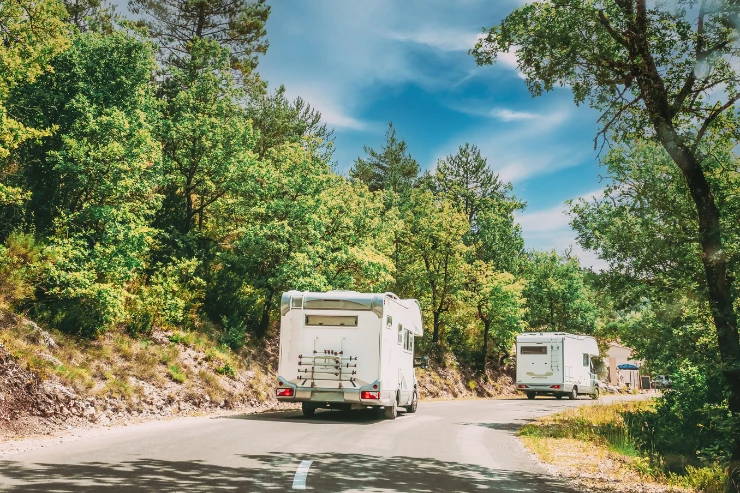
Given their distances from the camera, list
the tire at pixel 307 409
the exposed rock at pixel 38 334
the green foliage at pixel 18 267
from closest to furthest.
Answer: the exposed rock at pixel 38 334 → the green foliage at pixel 18 267 → the tire at pixel 307 409

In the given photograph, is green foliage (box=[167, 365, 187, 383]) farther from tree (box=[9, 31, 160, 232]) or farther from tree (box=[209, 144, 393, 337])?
tree (box=[209, 144, 393, 337])

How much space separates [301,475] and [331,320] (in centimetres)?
875

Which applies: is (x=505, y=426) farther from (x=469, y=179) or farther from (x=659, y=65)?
(x=469, y=179)

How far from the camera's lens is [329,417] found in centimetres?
1825

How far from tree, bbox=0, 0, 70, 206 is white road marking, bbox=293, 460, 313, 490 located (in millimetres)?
11164

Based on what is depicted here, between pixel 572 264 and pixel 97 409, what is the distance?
48271 millimetres

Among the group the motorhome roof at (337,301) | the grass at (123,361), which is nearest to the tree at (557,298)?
the grass at (123,361)

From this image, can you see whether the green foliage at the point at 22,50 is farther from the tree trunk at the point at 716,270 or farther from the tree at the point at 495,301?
the tree at the point at 495,301

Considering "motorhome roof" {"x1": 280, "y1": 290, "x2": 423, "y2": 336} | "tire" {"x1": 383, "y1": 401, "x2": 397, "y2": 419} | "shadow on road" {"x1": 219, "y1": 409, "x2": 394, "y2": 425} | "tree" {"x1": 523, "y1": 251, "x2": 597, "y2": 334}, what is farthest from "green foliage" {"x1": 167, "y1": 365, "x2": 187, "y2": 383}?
"tree" {"x1": 523, "y1": 251, "x2": 597, "y2": 334}

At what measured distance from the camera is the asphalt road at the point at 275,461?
758cm

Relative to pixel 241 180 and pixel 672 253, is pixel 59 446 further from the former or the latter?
pixel 241 180

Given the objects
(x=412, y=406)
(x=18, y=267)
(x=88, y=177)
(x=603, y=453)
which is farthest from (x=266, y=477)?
(x=412, y=406)

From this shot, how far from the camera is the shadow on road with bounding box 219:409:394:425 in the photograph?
16.7 m

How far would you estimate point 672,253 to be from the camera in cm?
1120
